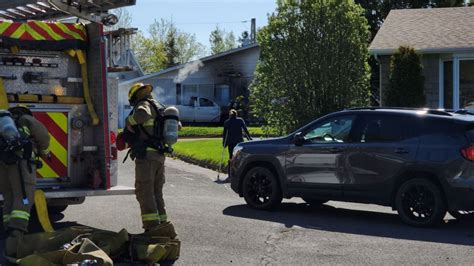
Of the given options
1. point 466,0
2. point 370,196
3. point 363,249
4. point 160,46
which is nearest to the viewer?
point 363,249

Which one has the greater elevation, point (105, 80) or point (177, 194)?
point (105, 80)

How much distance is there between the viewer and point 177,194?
12.4m

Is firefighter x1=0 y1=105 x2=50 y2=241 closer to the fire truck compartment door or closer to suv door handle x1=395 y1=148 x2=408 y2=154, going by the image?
the fire truck compartment door

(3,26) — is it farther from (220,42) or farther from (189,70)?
(220,42)

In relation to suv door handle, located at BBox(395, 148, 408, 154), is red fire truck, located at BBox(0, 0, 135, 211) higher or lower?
higher

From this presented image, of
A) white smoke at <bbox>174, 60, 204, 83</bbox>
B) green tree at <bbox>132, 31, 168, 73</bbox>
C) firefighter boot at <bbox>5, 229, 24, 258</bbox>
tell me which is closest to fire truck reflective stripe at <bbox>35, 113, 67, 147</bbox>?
firefighter boot at <bbox>5, 229, 24, 258</bbox>

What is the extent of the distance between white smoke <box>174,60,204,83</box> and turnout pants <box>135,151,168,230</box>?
106 ft

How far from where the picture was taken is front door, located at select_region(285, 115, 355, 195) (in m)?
9.96

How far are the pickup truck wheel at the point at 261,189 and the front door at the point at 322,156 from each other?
0.32 metres

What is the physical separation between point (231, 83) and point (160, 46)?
83.5 feet

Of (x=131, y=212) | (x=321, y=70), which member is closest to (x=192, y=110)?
(x=321, y=70)

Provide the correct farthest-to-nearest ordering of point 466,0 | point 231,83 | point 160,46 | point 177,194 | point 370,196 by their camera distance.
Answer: point 160,46 < point 231,83 < point 466,0 < point 177,194 < point 370,196

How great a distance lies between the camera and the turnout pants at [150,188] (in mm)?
7625

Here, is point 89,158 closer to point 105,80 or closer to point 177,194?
point 105,80
